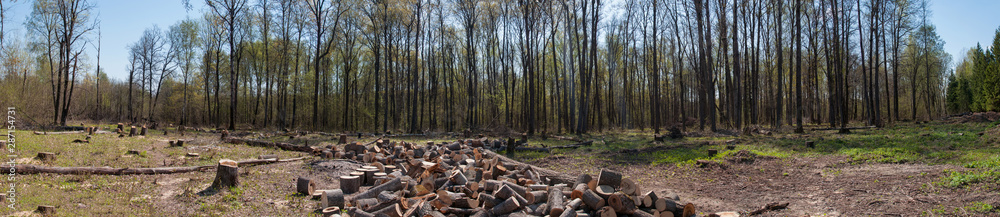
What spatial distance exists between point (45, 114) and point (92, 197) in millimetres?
18267

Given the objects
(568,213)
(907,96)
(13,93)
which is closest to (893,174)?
(568,213)

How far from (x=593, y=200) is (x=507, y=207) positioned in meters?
0.92

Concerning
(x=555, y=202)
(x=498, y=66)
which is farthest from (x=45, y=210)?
(x=498, y=66)

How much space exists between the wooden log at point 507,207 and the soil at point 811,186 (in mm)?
2279

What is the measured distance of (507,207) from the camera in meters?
4.68

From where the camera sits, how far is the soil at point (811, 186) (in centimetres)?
459

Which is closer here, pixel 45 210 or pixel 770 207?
pixel 45 210

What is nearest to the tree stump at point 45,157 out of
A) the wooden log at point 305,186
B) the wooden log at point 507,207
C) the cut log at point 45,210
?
the cut log at point 45,210

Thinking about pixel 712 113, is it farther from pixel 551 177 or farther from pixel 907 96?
pixel 907 96

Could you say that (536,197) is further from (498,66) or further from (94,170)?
(498,66)

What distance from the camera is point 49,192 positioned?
530cm

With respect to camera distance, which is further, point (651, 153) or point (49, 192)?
point (651, 153)

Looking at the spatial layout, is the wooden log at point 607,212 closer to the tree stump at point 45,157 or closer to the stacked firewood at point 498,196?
the stacked firewood at point 498,196

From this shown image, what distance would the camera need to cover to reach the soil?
459cm
